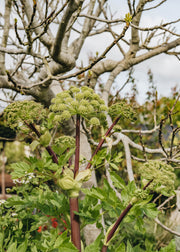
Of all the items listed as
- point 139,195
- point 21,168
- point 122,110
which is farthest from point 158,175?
point 21,168

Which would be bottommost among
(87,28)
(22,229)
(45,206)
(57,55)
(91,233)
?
(91,233)

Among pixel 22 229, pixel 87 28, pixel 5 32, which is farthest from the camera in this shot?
pixel 5 32

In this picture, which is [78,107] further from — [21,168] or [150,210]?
[150,210]

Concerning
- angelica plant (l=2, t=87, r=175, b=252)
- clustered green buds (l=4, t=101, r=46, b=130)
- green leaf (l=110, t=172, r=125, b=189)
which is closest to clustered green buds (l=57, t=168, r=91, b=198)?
angelica plant (l=2, t=87, r=175, b=252)

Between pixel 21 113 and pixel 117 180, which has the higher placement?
pixel 21 113

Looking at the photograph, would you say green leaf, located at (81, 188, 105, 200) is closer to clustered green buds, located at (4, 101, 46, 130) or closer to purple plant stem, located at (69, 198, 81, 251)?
purple plant stem, located at (69, 198, 81, 251)

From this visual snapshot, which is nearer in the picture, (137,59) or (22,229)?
(22,229)

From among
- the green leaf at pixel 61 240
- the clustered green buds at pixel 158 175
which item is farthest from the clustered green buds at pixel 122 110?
the green leaf at pixel 61 240

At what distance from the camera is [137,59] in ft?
12.2

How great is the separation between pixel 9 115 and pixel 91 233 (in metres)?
2.16

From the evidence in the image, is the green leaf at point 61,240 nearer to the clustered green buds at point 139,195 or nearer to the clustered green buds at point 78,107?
the clustered green buds at point 139,195

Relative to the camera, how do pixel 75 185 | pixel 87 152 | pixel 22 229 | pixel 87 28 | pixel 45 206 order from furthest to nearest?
pixel 87 28, pixel 87 152, pixel 22 229, pixel 45 206, pixel 75 185

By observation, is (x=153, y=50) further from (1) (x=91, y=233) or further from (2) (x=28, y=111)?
(2) (x=28, y=111)

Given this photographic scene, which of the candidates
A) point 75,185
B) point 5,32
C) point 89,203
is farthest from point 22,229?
point 5,32
